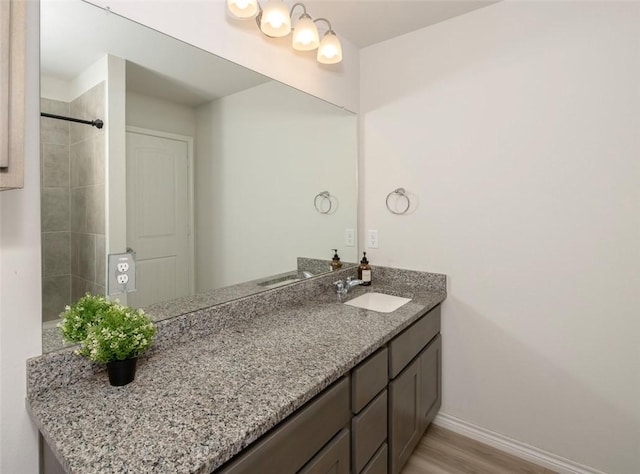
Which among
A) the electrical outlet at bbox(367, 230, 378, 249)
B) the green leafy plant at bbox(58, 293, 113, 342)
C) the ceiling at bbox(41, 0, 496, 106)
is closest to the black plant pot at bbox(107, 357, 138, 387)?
the green leafy plant at bbox(58, 293, 113, 342)

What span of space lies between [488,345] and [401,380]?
2.20 feet

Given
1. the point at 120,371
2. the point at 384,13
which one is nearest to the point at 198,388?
the point at 120,371

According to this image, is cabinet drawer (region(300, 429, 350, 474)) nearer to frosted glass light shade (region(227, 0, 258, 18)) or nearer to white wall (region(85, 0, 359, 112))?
white wall (region(85, 0, 359, 112))

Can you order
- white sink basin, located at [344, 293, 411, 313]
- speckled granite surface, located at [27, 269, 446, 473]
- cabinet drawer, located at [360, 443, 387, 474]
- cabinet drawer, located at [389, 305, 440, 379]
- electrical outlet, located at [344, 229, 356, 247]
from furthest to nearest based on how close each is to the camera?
1. electrical outlet, located at [344, 229, 356, 247]
2. white sink basin, located at [344, 293, 411, 313]
3. cabinet drawer, located at [389, 305, 440, 379]
4. cabinet drawer, located at [360, 443, 387, 474]
5. speckled granite surface, located at [27, 269, 446, 473]

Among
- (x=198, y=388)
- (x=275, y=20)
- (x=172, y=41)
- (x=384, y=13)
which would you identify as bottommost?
(x=198, y=388)

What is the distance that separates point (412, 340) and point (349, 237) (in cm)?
83

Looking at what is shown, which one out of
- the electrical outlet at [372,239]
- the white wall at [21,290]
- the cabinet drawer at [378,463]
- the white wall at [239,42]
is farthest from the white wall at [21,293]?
the electrical outlet at [372,239]

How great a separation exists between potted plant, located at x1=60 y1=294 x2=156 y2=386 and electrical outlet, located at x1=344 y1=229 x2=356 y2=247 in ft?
4.73

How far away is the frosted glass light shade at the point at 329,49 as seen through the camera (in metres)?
1.77

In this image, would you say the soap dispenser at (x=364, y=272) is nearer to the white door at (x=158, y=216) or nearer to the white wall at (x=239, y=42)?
the white wall at (x=239, y=42)

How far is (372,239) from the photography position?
2260 mm

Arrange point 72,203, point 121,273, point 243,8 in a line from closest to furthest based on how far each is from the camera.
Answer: point 72,203 < point 121,273 < point 243,8

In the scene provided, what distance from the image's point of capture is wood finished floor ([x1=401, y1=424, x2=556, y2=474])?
5.53ft

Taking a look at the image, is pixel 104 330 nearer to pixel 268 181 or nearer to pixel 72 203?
pixel 72 203
